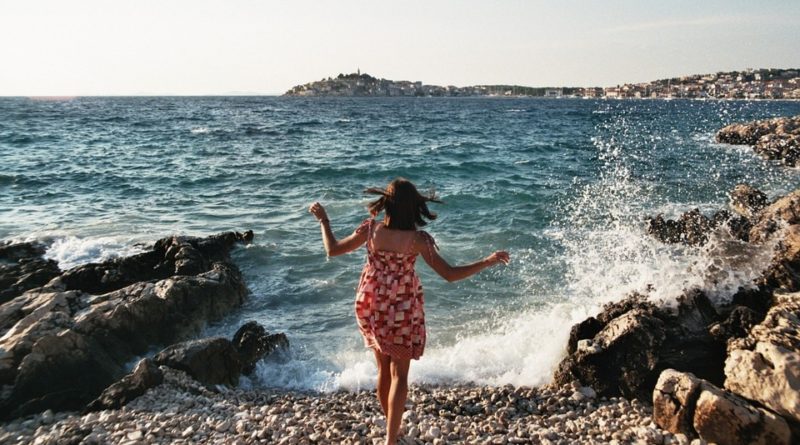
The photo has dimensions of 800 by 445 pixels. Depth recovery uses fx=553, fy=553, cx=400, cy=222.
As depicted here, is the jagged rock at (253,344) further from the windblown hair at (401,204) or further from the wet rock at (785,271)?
the wet rock at (785,271)

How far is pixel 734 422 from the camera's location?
14.9 feet

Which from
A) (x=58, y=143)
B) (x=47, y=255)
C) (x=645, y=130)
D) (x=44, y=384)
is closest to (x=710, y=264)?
(x=44, y=384)

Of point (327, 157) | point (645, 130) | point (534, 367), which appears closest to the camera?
point (534, 367)

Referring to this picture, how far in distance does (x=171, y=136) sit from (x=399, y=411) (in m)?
38.8

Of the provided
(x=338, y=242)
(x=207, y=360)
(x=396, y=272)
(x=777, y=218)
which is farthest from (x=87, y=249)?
(x=777, y=218)

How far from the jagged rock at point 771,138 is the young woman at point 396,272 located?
26.8 meters

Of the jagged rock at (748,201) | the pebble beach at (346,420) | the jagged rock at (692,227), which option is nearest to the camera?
the pebble beach at (346,420)

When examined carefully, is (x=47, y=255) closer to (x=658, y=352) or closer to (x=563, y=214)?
(x=658, y=352)

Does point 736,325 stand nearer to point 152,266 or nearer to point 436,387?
point 436,387

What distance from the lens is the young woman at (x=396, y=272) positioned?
4.06m

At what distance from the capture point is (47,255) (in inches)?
468

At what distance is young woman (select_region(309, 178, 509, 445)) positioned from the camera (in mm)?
4059

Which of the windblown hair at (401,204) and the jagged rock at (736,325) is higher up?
the windblown hair at (401,204)

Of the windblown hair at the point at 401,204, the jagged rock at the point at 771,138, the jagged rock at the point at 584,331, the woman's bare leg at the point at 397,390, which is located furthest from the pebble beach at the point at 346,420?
the jagged rock at the point at 771,138
